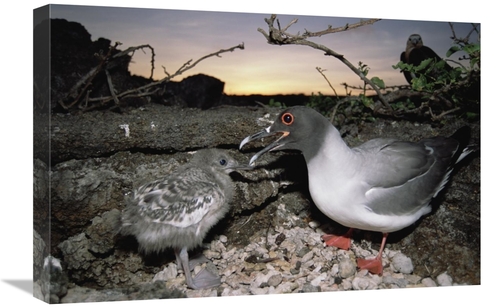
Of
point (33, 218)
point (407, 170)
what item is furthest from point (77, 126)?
point (407, 170)

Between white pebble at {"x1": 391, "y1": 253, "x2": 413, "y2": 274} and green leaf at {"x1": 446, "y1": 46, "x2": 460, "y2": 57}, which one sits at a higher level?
green leaf at {"x1": 446, "y1": 46, "x2": 460, "y2": 57}

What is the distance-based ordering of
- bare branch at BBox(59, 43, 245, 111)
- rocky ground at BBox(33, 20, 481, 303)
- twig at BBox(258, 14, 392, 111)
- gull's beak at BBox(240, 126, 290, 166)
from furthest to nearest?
twig at BBox(258, 14, 392, 111) < gull's beak at BBox(240, 126, 290, 166) < bare branch at BBox(59, 43, 245, 111) < rocky ground at BBox(33, 20, 481, 303)

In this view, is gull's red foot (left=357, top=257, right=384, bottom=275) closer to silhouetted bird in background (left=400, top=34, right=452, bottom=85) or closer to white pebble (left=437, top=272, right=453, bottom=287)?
white pebble (left=437, top=272, right=453, bottom=287)

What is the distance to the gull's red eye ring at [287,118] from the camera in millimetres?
4430

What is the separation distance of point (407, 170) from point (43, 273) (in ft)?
9.10

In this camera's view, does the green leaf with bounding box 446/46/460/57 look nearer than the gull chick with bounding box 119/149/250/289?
No

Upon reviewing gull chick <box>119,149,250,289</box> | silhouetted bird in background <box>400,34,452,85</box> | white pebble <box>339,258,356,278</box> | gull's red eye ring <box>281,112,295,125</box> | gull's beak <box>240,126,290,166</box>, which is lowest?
white pebble <box>339,258,356,278</box>

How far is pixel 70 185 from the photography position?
13.3 ft

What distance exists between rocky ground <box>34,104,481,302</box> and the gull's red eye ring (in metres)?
0.35

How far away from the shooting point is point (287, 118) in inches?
175

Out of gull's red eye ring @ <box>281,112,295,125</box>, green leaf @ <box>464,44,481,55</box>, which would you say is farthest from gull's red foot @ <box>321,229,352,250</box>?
green leaf @ <box>464,44,481,55</box>

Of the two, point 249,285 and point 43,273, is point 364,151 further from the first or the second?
point 43,273

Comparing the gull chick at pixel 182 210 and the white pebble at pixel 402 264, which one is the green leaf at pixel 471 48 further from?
the gull chick at pixel 182 210

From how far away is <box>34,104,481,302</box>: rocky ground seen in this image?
4.13 m
